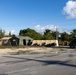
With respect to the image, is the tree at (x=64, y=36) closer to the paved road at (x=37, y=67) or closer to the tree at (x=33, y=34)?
the tree at (x=33, y=34)

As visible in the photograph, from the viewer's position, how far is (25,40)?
79.6 m

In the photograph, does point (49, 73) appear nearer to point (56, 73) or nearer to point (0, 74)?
point (56, 73)

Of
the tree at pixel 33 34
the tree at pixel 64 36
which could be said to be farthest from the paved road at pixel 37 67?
the tree at pixel 64 36

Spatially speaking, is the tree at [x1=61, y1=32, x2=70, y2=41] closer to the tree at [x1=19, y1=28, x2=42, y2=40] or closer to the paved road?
the tree at [x1=19, y1=28, x2=42, y2=40]

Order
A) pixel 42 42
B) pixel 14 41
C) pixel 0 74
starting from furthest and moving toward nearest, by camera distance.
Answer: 1. pixel 42 42
2. pixel 14 41
3. pixel 0 74

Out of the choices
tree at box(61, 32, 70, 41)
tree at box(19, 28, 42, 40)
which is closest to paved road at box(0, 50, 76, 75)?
tree at box(19, 28, 42, 40)

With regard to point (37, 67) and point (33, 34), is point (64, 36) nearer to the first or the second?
point (33, 34)

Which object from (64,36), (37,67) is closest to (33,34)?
(64,36)

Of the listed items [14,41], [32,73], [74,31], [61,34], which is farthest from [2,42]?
[32,73]

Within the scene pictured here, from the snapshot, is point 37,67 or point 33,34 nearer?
point 37,67

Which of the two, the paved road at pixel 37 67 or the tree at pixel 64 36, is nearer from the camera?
the paved road at pixel 37 67

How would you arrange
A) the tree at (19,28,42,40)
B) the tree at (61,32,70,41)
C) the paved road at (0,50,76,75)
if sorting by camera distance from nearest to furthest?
the paved road at (0,50,76,75)
the tree at (19,28,42,40)
the tree at (61,32,70,41)

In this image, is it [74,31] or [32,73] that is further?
[74,31]

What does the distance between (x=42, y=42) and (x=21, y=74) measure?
72960 millimetres
